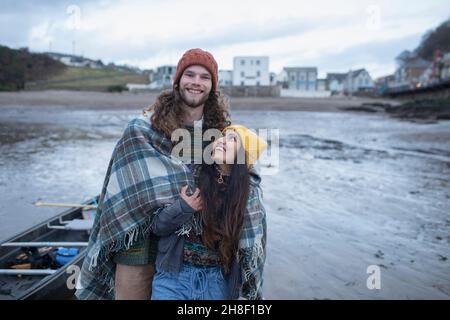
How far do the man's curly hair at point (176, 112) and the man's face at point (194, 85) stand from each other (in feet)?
0.24

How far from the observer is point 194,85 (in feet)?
10.2

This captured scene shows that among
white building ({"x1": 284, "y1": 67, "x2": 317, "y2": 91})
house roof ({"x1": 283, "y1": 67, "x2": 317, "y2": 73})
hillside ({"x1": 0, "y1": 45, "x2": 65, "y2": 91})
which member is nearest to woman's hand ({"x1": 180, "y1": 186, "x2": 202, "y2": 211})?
hillside ({"x1": 0, "y1": 45, "x2": 65, "y2": 91})

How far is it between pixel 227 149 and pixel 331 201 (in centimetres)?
786

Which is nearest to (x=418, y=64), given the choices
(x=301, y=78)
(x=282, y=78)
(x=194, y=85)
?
(x=301, y=78)

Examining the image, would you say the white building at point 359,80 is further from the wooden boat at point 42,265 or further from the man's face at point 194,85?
the man's face at point 194,85

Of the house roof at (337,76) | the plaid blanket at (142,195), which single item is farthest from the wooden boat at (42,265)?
the house roof at (337,76)

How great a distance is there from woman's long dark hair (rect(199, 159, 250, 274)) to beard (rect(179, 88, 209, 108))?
0.61 m

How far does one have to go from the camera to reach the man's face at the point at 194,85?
312 cm

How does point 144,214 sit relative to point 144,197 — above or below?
below

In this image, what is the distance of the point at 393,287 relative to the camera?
18.9ft

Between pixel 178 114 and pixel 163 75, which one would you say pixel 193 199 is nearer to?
pixel 178 114

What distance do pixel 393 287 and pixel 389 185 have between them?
21.9 feet

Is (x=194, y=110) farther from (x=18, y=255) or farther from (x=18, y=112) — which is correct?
(x=18, y=112)
